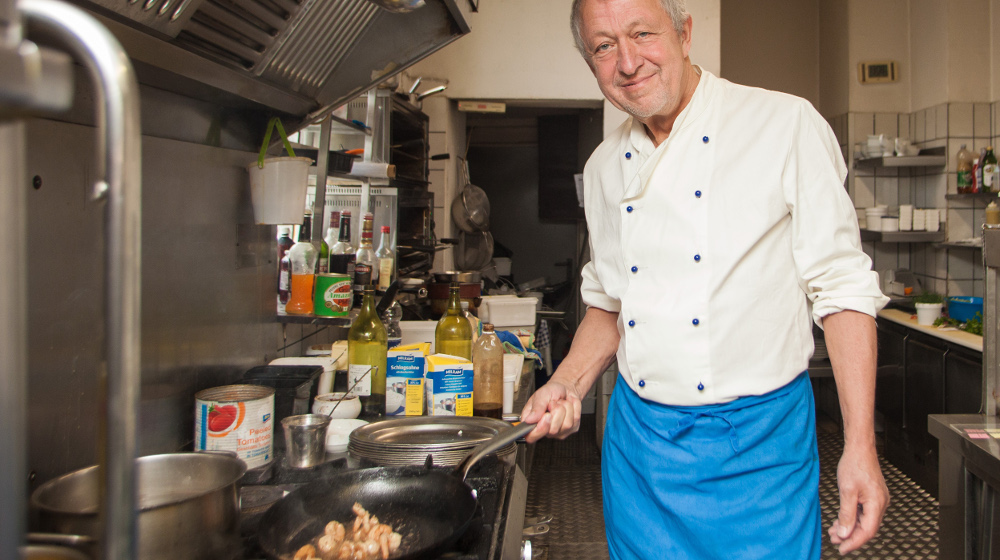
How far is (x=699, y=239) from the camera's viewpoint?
4.45 ft

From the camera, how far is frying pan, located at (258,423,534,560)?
1.20 meters

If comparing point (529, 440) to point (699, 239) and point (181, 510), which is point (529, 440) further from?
point (181, 510)

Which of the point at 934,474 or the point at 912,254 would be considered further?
the point at 912,254

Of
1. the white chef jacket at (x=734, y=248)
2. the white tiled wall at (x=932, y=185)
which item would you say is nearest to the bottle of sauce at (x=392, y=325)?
the white chef jacket at (x=734, y=248)

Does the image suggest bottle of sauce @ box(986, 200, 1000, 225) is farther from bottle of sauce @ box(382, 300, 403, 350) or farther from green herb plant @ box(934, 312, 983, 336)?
bottle of sauce @ box(382, 300, 403, 350)

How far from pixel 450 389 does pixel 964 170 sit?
4097mm

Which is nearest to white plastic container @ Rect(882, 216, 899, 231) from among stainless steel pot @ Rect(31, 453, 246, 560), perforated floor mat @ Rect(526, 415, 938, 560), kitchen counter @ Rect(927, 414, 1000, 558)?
perforated floor mat @ Rect(526, 415, 938, 560)

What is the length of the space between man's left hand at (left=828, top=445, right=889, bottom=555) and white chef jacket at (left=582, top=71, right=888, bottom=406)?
205 millimetres

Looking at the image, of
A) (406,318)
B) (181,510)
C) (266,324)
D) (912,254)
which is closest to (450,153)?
(406,318)

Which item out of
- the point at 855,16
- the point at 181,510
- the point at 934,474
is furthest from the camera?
the point at 855,16

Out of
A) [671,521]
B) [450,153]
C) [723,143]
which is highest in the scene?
[450,153]

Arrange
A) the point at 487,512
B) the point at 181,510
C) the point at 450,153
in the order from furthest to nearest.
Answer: the point at 450,153, the point at 487,512, the point at 181,510

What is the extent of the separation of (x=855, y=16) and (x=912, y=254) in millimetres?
1819

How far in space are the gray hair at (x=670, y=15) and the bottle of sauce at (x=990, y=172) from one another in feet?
12.3
